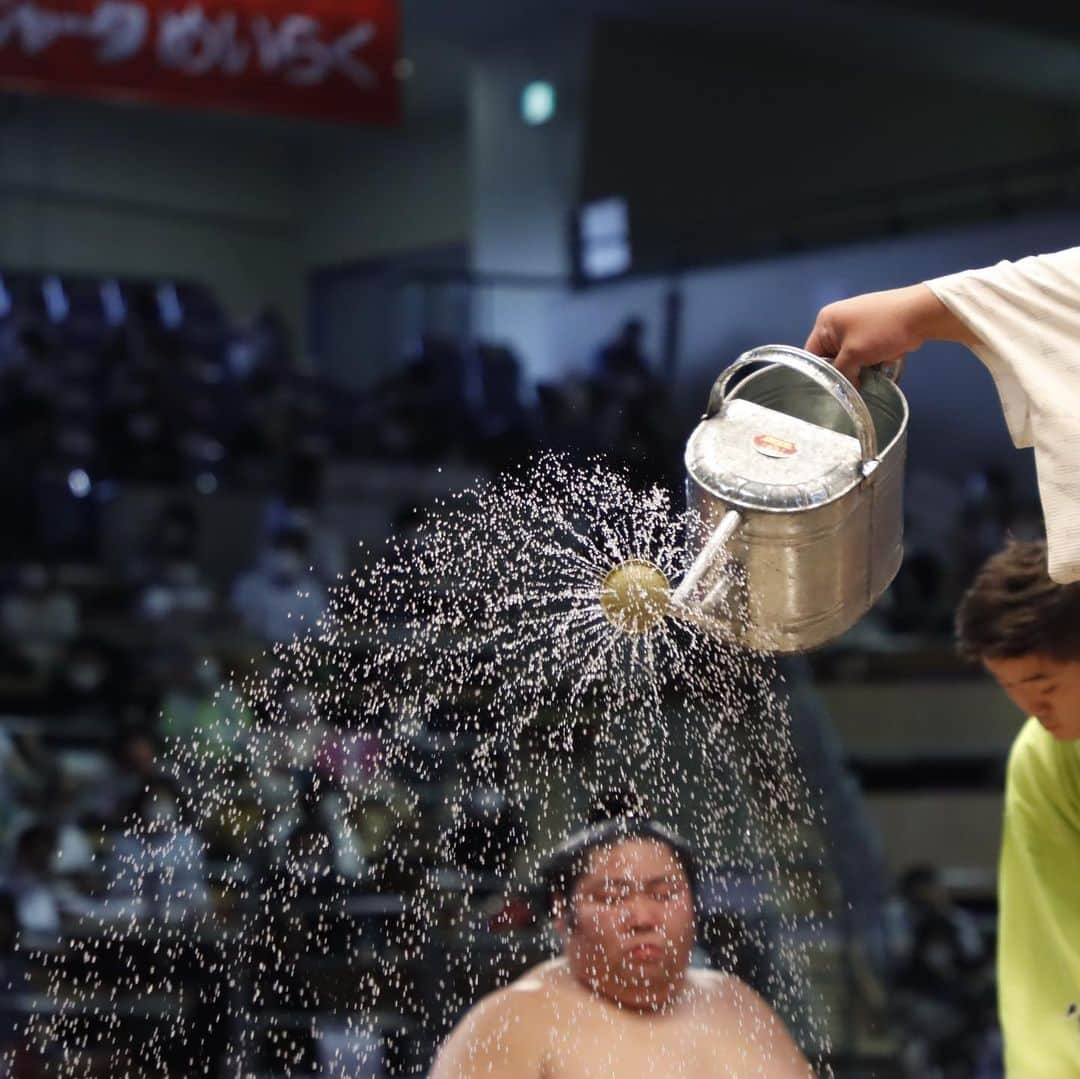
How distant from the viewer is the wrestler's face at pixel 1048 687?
1.81 metres

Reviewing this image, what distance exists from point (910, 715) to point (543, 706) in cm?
320

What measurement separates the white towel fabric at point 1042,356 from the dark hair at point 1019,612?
424 millimetres

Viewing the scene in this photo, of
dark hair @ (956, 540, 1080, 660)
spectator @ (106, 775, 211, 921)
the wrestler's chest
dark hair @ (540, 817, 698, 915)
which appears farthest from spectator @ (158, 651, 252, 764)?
dark hair @ (956, 540, 1080, 660)

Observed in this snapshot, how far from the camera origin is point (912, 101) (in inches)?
344

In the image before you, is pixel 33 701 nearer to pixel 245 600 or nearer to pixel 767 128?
pixel 245 600

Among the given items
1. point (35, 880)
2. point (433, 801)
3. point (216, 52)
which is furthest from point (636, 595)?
point (216, 52)

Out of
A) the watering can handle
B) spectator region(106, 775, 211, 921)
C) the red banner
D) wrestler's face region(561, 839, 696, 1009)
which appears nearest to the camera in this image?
the watering can handle

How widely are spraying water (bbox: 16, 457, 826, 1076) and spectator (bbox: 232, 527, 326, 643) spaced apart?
1150 millimetres

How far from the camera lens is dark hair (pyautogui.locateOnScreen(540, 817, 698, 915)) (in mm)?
1960

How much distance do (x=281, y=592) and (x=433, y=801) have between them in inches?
86.3

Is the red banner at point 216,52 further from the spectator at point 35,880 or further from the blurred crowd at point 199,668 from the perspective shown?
the spectator at point 35,880

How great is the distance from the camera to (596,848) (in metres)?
1.96

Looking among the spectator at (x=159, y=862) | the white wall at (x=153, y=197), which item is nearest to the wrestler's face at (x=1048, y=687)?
the spectator at (x=159, y=862)

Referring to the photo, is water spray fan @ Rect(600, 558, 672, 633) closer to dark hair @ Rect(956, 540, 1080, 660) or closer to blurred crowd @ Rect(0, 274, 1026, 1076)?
blurred crowd @ Rect(0, 274, 1026, 1076)
